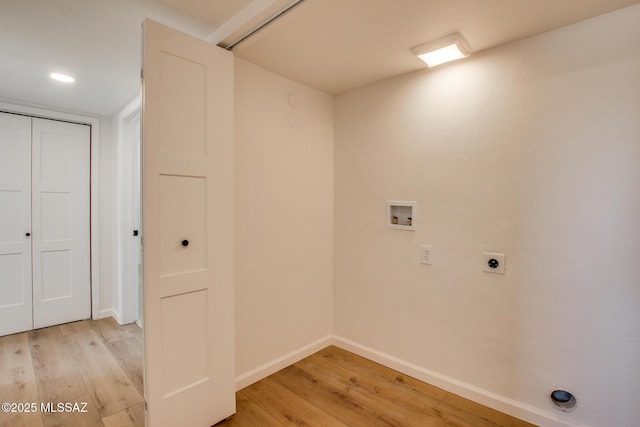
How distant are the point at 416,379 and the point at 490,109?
1987 mm

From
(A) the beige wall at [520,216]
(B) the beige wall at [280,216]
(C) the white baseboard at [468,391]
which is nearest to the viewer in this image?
(A) the beige wall at [520,216]

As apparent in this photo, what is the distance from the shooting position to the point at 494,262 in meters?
2.01

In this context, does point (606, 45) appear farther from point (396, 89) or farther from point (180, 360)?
point (180, 360)

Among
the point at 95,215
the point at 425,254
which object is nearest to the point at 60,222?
the point at 95,215

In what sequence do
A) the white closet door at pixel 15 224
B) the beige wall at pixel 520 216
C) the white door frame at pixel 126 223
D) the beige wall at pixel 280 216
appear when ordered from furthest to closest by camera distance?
1. the white door frame at pixel 126 223
2. the white closet door at pixel 15 224
3. the beige wall at pixel 280 216
4. the beige wall at pixel 520 216

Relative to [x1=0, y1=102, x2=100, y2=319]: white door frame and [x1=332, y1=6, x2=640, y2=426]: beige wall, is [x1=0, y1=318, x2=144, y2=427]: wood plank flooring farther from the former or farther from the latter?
[x1=332, y1=6, x2=640, y2=426]: beige wall

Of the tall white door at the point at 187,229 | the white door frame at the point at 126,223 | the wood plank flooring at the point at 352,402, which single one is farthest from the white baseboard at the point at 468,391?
the white door frame at the point at 126,223

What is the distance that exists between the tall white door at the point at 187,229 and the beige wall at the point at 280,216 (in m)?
0.32

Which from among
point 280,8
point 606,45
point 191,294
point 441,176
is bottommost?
point 191,294

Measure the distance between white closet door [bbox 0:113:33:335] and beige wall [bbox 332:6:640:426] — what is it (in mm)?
3489

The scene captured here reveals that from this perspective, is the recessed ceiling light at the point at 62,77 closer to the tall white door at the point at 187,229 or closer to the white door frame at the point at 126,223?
the white door frame at the point at 126,223

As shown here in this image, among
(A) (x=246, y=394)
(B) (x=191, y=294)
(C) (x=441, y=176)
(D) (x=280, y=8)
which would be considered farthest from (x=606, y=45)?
(A) (x=246, y=394)

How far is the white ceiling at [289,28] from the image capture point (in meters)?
1.59

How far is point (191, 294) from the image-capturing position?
1.77 meters
